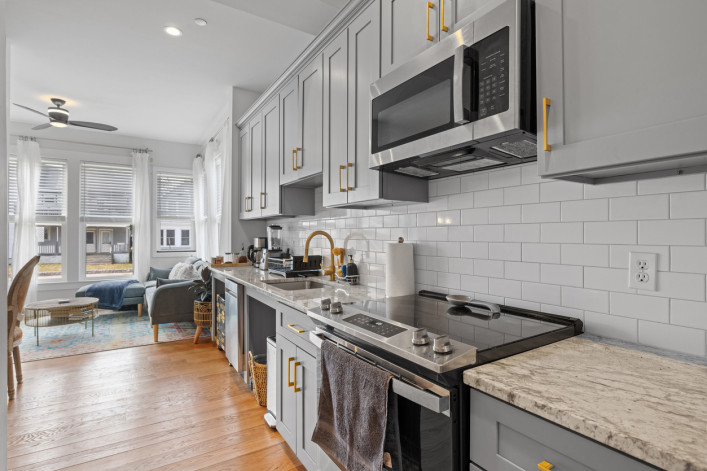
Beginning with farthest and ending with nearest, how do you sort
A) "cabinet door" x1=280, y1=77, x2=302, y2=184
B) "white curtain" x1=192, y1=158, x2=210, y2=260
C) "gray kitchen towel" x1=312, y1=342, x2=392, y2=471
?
"white curtain" x1=192, y1=158, x2=210, y2=260, "cabinet door" x1=280, y1=77, x2=302, y2=184, "gray kitchen towel" x1=312, y1=342, x2=392, y2=471

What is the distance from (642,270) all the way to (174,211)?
22.7ft

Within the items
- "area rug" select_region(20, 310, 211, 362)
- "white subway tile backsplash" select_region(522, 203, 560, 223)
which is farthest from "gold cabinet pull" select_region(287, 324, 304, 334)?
"area rug" select_region(20, 310, 211, 362)

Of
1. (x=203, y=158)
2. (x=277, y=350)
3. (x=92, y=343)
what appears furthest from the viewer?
(x=203, y=158)

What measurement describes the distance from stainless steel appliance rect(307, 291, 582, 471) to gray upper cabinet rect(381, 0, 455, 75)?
42.8 inches

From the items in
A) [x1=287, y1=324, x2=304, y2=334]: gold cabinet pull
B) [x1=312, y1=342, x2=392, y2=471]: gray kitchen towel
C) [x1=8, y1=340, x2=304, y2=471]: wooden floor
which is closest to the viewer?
[x1=312, y1=342, x2=392, y2=471]: gray kitchen towel

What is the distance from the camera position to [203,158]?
6.47 meters

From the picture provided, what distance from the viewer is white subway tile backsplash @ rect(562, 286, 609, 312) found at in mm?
1192

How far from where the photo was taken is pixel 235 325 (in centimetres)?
296

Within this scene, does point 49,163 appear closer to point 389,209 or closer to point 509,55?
point 389,209

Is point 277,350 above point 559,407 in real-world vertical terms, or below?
below

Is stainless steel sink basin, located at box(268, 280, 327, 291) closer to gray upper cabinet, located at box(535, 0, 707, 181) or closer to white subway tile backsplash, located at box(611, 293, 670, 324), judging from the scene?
white subway tile backsplash, located at box(611, 293, 670, 324)

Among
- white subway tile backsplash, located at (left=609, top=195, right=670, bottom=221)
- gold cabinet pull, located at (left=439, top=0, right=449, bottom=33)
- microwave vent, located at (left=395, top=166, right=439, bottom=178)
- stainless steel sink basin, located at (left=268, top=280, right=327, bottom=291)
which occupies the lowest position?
stainless steel sink basin, located at (left=268, top=280, right=327, bottom=291)

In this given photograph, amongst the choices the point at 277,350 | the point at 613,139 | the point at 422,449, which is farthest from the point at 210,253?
the point at 613,139

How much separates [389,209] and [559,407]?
160 cm
